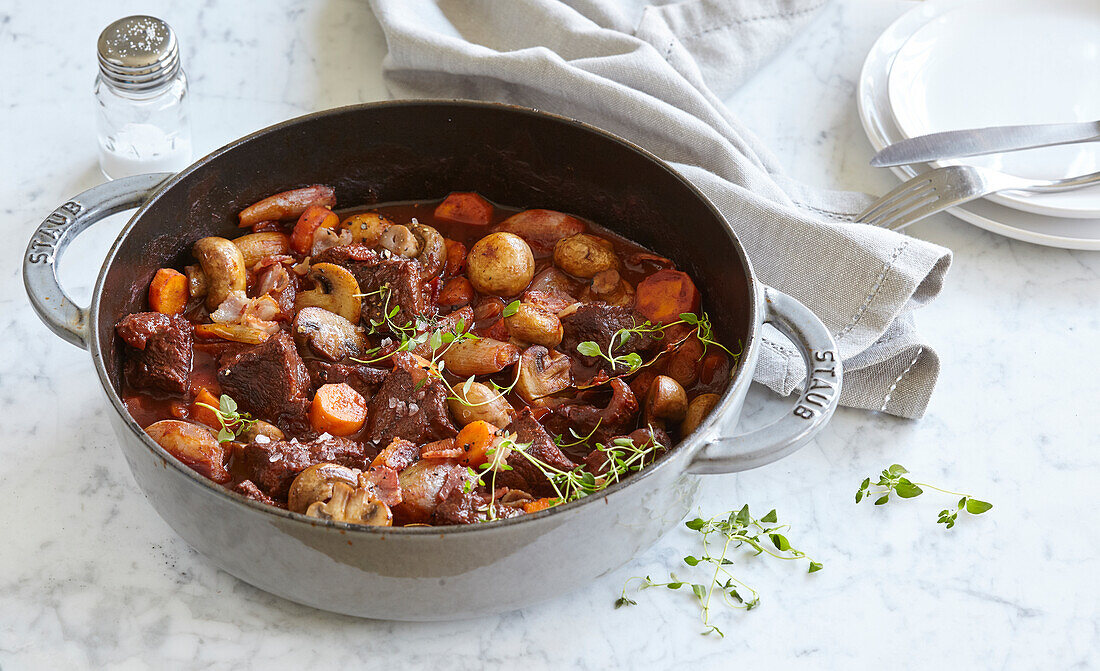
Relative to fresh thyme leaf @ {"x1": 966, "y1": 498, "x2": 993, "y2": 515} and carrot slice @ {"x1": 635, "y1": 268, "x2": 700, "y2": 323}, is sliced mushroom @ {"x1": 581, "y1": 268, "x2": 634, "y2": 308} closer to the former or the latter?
carrot slice @ {"x1": 635, "y1": 268, "x2": 700, "y2": 323}

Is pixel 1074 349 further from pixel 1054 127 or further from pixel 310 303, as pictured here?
pixel 310 303

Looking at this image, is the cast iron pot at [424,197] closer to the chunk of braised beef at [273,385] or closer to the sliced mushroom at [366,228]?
the sliced mushroom at [366,228]

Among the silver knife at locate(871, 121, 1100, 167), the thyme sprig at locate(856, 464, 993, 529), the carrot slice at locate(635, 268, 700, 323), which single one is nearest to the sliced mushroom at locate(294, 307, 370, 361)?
the carrot slice at locate(635, 268, 700, 323)

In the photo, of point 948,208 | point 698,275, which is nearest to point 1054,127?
point 948,208

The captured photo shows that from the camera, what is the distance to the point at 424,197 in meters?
2.54

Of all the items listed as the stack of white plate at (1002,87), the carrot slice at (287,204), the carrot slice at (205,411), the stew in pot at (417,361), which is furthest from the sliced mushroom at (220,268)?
the stack of white plate at (1002,87)

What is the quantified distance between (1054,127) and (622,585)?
5.06 feet

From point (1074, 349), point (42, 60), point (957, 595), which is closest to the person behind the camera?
point (957, 595)

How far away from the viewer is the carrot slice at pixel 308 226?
7.72ft

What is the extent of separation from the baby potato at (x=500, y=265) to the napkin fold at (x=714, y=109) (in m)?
0.44

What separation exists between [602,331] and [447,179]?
0.62 metres

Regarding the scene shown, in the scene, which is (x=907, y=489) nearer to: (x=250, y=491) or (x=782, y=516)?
(x=782, y=516)

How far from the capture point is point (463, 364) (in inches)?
82.4

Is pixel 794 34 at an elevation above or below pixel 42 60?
above
